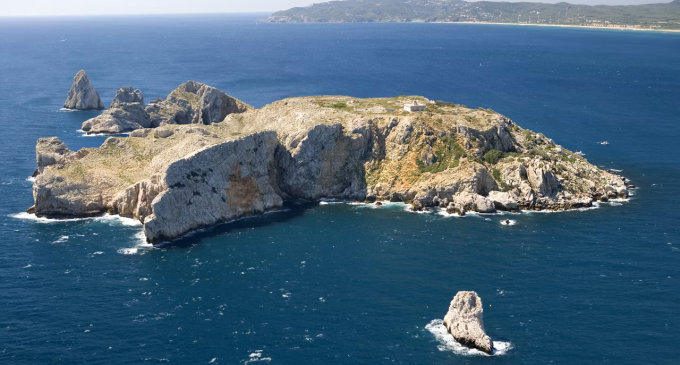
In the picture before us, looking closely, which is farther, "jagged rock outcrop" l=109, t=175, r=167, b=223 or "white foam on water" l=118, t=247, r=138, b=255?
"jagged rock outcrop" l=109, t=175, r=167, b=223

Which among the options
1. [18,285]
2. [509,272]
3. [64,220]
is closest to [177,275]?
[18,285]

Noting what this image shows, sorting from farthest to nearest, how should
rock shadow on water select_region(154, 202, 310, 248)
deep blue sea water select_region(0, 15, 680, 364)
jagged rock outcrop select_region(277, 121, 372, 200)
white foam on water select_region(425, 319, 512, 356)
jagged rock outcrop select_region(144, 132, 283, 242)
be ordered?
jagged rock outcrop select_region(277, 121, 372, 200)
jagged rock outcrop select_region(144, 132, 283, 242)
rock shadow on water select_region(154, 202, 310, 248)
deep blue sea water select_region(0, 15, 680, 364)
white foam on water select_region(425, 319, 512, 356)

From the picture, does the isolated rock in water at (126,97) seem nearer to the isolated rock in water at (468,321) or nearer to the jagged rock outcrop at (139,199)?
the jagged rock outcrop at (139,199)

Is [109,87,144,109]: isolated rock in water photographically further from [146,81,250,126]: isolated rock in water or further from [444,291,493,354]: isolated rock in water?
[444,291,493,354]: isolated rock in water

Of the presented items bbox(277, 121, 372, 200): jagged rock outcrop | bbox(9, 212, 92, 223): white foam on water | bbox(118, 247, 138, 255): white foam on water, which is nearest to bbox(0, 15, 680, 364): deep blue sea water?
bbox(9, 212, 92, 223): white foam on water

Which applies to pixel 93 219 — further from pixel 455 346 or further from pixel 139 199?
pixel 455 346

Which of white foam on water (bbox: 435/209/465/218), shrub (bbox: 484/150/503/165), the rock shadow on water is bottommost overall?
the rock shadow on water

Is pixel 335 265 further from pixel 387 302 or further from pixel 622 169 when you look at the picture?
pixel 622 169
